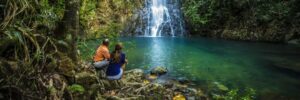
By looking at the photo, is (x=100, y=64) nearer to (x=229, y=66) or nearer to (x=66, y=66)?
(x=66, y=66)

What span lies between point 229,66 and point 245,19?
18794 mm

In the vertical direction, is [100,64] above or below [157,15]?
below

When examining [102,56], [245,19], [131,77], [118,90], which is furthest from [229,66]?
[245,19]

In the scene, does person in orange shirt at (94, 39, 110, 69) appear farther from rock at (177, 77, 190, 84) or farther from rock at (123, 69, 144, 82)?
rock at (177, 77, 190, 84)

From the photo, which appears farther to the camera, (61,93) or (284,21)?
(284,21)

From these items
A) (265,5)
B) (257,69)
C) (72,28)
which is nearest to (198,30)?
(265,5)

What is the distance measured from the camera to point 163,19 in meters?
39.6

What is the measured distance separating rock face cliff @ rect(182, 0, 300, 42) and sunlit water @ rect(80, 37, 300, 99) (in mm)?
7865

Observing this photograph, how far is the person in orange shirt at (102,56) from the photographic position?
26.6ft

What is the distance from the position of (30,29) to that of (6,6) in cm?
52

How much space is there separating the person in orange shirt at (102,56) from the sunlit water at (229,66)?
1.34 m

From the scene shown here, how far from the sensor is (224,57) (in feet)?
70.4

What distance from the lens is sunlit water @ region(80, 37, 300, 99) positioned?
43.6 feet

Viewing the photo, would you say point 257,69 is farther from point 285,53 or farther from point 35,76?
point 35,76
